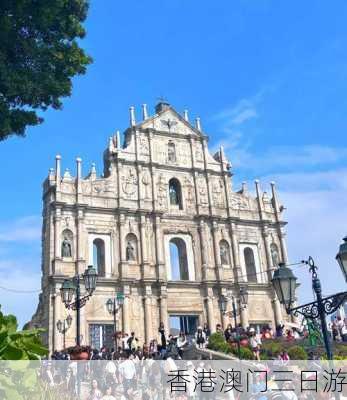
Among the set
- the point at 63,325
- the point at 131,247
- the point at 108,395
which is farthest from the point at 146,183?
the point at 108,395

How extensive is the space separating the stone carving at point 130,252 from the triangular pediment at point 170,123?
31.3 ft

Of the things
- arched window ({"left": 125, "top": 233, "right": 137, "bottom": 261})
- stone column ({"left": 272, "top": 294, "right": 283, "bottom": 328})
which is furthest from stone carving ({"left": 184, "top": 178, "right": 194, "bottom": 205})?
stone column ({"left": 272, "top": 294, "right": 283, "bottom": 328})

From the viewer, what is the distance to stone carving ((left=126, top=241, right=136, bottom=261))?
32.4m

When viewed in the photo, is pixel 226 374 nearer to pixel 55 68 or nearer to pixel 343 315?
pixel 55 68

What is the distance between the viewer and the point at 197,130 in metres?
39.1

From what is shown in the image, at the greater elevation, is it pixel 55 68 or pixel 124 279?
pixel 55 68

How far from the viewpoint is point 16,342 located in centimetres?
334

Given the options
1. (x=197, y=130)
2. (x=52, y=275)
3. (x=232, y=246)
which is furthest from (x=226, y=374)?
(x=197, y=130)

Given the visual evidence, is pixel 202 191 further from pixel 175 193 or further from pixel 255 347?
pixel 255 347

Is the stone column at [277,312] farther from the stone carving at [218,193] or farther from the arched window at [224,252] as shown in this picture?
the stone carving at [218,193]

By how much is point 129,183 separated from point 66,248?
688 centimetres

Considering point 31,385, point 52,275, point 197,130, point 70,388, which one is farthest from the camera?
point 197,130

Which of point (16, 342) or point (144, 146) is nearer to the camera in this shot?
point (16, 342)

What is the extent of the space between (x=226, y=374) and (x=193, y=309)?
85.8ft
